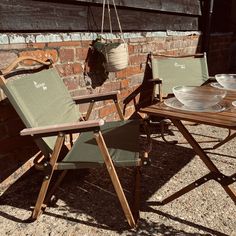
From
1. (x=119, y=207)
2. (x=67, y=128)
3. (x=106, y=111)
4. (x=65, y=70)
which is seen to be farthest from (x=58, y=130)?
(x=106, y=111)

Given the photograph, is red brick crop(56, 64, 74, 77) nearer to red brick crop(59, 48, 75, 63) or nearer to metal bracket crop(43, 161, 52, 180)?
red brick crop(59, 48, 75, 63)

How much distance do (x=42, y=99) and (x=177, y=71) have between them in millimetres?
2039

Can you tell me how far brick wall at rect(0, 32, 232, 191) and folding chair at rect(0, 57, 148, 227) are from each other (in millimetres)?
152

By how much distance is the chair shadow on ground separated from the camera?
205cm

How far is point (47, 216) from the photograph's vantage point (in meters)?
2.16

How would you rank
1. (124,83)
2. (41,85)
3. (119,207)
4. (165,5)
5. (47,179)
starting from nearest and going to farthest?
1. (47,179)
2. (119,207)
3. (41,85)
4. (124,83)
5. (165,5)

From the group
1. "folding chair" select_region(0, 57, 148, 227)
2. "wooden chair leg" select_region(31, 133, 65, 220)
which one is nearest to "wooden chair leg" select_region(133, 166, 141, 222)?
"folding chair" select_region(0, 57, 148, 227)

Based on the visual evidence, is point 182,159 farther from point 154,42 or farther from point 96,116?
point 154,42

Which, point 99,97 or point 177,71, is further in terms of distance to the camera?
point 177,71

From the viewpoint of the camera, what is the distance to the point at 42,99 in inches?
90.0

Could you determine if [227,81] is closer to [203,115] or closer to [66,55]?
[203,115]

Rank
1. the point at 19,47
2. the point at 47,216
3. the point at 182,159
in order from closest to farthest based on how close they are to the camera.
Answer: the point at 47,216, the point at 19,47, the point at 182,159

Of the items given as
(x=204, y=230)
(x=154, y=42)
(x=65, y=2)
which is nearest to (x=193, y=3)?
(x=154, y=42)

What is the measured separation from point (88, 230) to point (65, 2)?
1960mm
